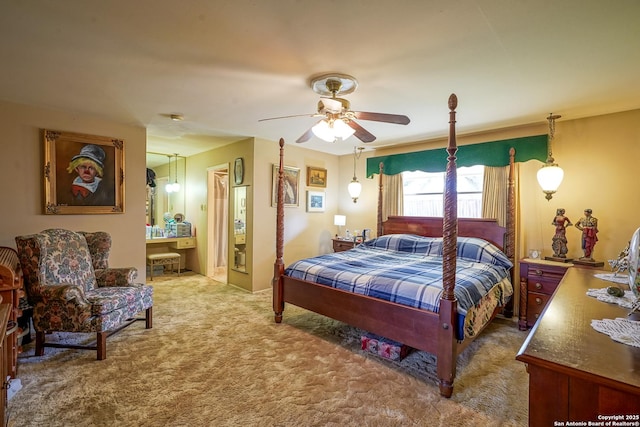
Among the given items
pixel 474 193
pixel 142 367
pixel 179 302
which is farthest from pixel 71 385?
pixel 474 193

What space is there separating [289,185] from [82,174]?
2746 mm

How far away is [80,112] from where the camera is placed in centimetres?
335

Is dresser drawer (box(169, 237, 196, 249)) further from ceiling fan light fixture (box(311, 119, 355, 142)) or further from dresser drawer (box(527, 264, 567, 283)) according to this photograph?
dresser drawer (box(527, 264, 567, 283))

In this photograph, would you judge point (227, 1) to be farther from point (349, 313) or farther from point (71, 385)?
point (71, 385)

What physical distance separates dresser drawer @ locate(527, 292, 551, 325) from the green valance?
5.29 feet

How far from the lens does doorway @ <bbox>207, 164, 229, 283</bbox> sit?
552cm

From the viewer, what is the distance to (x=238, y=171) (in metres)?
4.74

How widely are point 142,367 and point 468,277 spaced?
9.62 ft

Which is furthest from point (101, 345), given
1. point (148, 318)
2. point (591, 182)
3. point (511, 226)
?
point (591, 182)

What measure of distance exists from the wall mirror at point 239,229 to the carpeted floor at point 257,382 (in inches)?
64.7

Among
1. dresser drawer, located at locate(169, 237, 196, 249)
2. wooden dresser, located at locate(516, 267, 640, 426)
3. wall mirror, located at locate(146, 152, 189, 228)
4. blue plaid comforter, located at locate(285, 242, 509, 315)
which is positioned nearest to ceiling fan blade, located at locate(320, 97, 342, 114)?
blue plaid comforter, located at locate(285, 242, 509, 315)

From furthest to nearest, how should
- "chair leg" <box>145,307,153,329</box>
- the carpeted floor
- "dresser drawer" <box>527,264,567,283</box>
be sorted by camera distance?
"chair leg" <box>145,307,153,329</box> < "dresser drawer" <box>527,264,567,283</box> < the carpeted floor

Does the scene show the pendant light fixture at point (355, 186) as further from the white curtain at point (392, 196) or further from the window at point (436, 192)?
the window at point (436, 192)

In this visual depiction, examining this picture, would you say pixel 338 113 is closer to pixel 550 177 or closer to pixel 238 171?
pixel 550 177
